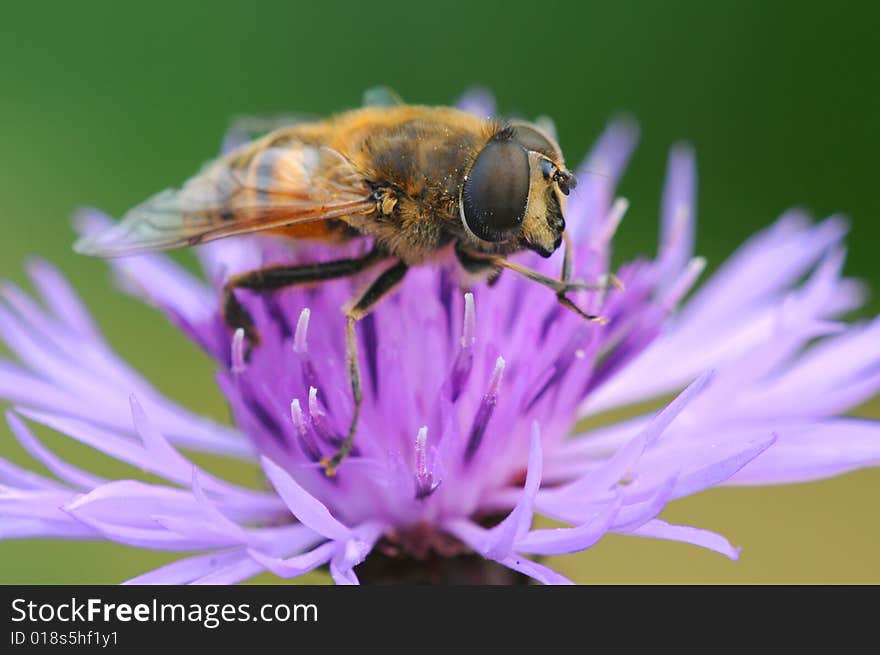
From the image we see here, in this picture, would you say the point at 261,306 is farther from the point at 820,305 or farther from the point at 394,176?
the point at 820,305

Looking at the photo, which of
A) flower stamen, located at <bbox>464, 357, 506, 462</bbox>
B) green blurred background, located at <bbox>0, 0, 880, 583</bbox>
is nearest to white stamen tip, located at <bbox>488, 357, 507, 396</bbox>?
flower stamen, located at <bbox>464, 357, 506, 462</bbox>

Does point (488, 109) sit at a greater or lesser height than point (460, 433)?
greater

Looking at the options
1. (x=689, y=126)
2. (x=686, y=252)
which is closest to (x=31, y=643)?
(x=686, y=252)

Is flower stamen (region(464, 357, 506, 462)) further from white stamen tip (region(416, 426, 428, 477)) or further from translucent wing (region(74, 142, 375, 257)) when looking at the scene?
translucent wing (region(74, 142, 375, 257))

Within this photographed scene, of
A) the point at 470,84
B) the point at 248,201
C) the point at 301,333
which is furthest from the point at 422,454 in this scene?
the point at 470,84

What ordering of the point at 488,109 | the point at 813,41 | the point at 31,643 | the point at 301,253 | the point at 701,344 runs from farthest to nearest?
the point at 813,41 → the point at 488,109 → the point at 701,344 → the point at 301,253 → the point at 31,643

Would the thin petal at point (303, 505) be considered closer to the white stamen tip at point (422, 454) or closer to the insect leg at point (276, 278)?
the white stamen tip at point (422, 454)

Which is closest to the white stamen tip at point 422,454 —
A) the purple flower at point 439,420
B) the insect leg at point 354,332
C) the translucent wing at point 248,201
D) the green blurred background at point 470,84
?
the purple flower at point 439,420
